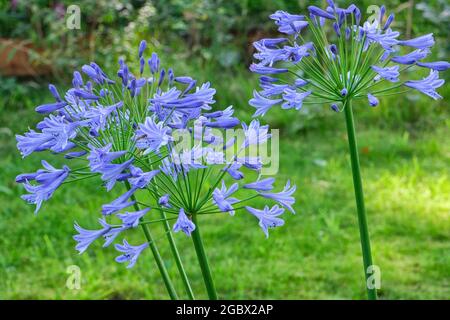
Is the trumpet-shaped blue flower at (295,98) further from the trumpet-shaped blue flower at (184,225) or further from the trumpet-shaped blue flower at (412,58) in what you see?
the trumpet-shaped blue flower at (184,225)

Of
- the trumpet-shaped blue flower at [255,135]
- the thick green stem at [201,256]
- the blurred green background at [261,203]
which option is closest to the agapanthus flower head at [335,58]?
the trumpet-shaped blue flower at [255,135]

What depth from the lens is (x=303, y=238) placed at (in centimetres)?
453

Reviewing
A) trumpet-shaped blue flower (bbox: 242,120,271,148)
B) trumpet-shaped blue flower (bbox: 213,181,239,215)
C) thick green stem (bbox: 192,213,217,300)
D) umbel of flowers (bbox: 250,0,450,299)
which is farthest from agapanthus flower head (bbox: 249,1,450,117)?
thick green stem (bbox: 192,213,217,300)

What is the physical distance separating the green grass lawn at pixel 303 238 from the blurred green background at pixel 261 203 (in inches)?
0.4

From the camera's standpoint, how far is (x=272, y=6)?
285 inches

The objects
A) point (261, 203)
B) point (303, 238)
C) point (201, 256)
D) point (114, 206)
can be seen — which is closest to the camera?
point (114, 206)

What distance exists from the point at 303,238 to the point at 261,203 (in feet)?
1.94

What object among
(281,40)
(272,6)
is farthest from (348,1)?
(281,40)

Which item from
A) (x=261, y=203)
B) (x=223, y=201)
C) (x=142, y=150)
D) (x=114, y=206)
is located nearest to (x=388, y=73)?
(x=223, y=201)

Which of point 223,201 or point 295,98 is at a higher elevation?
point 295,98

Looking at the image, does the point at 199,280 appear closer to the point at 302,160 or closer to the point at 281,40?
the point at 302,160

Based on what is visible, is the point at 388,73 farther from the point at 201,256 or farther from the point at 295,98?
the point at 201,256

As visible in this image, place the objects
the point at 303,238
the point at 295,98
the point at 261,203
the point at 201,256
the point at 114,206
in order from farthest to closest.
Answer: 1. the point at 261,203
2. the point at 303,238
3. the point at 295,98
4. the point at 201,256
5. the point at 114,206
